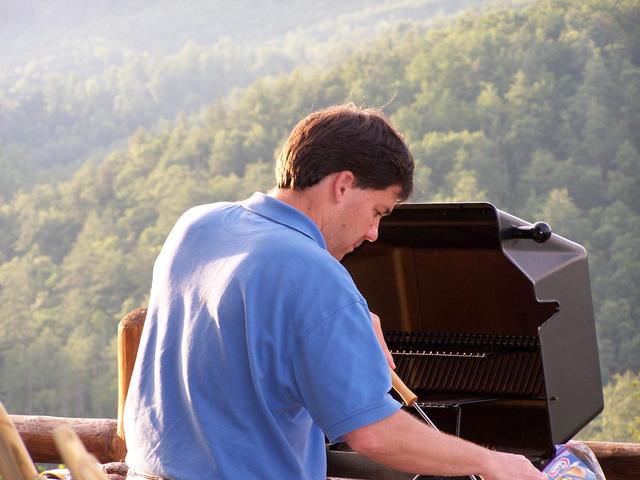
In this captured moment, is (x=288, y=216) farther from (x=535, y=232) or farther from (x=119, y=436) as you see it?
(x=119, y=436)

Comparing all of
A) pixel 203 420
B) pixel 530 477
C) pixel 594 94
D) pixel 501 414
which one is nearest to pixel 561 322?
pixel 501 414

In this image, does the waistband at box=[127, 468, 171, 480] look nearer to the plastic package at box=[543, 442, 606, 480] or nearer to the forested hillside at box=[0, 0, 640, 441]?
the plastic package at box=[543, 442, 606, 480]

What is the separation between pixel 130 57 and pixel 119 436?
28.1m

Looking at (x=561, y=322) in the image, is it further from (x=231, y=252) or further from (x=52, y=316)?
(x=52, y=316)

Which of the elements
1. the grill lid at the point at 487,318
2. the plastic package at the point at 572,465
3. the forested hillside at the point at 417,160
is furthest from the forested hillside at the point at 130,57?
the plastic package at the point at 572,465

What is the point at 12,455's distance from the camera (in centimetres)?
127

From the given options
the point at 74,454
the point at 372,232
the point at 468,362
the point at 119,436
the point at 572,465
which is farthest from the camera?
the point at 119,436

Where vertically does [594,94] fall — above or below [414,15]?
below

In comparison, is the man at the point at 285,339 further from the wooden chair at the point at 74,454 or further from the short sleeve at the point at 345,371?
the wooden chair at the point at 74,454

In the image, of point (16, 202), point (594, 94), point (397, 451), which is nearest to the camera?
point (397, 451)

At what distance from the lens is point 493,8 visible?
2906cm

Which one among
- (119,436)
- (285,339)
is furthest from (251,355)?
(119,436)

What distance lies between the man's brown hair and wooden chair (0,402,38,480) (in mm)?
903

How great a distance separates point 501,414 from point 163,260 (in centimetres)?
114
